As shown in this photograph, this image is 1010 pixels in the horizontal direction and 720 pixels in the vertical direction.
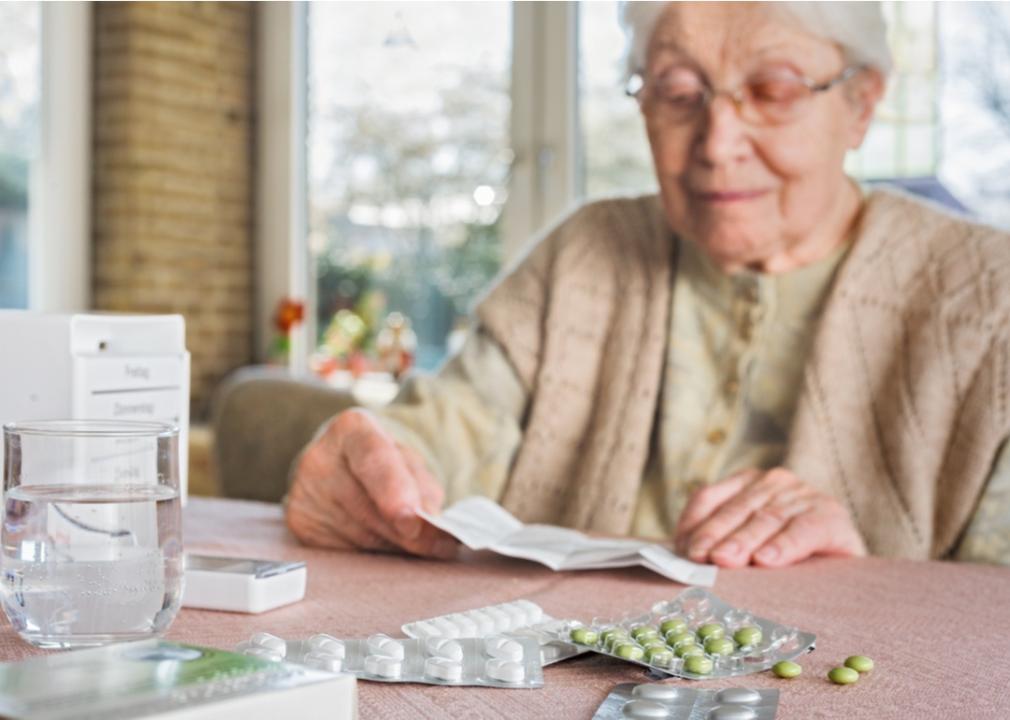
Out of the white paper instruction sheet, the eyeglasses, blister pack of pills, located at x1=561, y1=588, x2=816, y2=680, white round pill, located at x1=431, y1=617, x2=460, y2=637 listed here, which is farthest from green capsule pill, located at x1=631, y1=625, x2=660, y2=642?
the eyeglasses

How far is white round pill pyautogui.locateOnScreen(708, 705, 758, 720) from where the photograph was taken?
55cm

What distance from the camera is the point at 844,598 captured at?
35.6 inches

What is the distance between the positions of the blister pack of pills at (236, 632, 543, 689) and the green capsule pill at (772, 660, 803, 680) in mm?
129

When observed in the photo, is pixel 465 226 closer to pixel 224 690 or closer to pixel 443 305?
pixel 443 305

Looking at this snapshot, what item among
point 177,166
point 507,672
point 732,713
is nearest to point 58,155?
point 177,166

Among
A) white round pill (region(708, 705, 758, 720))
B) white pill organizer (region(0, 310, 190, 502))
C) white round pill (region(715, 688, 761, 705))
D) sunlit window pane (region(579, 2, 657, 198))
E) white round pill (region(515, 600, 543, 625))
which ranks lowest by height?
white round pill (region(515, 600, 543, 625))

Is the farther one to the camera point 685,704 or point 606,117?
point 606,117

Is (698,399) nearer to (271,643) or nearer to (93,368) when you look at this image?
(93,368)

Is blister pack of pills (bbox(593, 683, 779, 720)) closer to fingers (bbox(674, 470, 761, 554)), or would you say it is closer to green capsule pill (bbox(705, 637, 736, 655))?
green capsule pill (bbox(705, 637, 736, 655))

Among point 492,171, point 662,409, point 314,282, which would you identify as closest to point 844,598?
point 662,409

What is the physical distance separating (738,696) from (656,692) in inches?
1.5

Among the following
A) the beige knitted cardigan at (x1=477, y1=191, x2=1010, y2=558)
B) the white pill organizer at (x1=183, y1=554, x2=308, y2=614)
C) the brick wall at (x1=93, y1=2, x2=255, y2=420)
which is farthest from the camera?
the brick wall at (x1=93, y1=2, x2=255, y2=420)

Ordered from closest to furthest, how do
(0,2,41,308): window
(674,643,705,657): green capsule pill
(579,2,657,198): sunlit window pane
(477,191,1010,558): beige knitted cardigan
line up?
(674,643,705,657): green capsule pill < (477,191,1010,558): beige knitted cardigan < (579,2,657,198): sunlit window pane < (0,2,41,308): window

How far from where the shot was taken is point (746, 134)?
1.45 m
